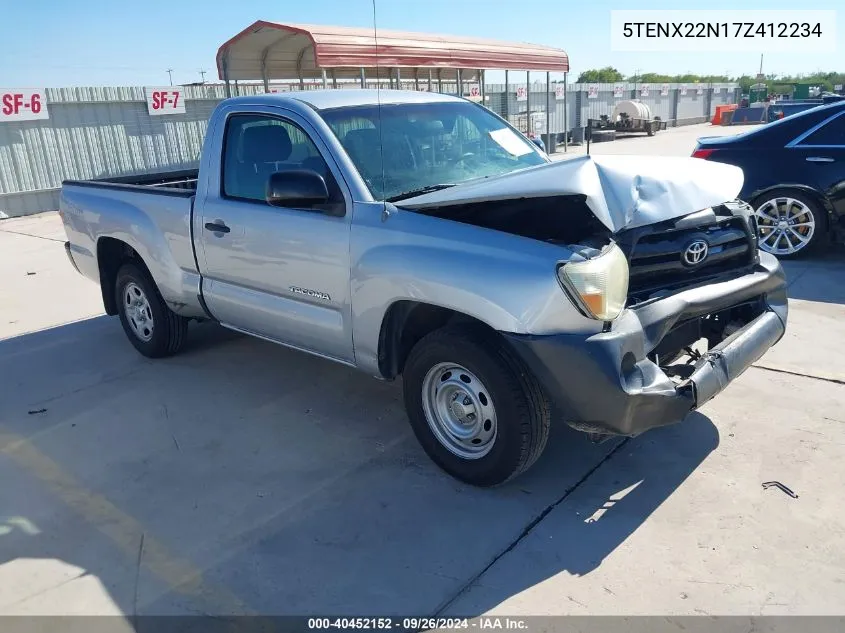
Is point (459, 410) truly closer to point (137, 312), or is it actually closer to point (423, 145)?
point (423, 145)

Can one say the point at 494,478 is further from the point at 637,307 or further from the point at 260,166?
the point at 260,166

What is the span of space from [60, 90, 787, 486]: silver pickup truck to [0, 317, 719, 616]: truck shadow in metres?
0.36

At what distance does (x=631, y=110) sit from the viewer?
27547 millimetres

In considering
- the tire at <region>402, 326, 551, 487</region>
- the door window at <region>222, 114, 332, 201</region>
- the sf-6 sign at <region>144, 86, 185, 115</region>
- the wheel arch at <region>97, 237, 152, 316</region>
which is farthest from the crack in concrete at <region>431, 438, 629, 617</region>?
the sf-6 sign at <region>144, 86, 185, 115</region>

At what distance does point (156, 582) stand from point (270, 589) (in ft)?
1.66

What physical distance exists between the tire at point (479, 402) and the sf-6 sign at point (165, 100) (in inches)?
552

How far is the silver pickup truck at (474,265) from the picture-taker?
3.05 meters

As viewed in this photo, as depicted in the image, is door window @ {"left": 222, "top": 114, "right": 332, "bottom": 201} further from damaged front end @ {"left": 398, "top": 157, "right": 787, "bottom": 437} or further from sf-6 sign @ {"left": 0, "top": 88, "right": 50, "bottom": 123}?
sf-6 sign @ {"left": 0, "top": 88, "right": 50, "bottom": 123}

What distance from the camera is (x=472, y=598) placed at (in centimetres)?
281

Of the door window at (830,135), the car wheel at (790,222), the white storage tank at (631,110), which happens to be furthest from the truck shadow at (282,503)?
the white storage tank at (631,110)

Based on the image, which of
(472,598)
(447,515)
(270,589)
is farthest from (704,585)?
(270,589)

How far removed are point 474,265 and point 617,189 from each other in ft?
2.50

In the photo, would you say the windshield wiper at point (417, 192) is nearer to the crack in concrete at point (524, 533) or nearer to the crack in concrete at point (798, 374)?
the crack in concrete at point (524, 533)

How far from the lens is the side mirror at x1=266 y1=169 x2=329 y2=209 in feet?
11.8
